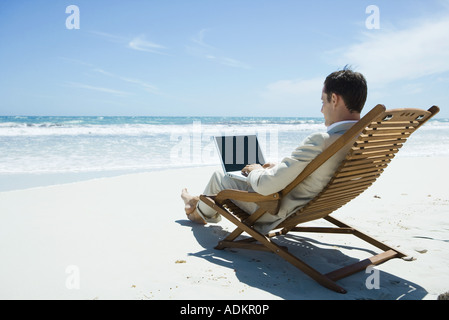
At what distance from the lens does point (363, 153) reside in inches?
107

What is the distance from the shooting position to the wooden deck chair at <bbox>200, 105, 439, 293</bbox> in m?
2.60

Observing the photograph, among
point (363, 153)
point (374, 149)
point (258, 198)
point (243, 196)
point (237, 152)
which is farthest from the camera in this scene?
point (237, 152)

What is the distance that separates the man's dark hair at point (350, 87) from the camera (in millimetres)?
2793

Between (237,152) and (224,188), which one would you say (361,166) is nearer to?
(224,188)

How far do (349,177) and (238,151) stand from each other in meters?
1.40

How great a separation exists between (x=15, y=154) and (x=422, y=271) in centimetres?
1141

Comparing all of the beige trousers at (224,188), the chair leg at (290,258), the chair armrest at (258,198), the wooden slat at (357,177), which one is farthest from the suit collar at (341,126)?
the chair leg at (290,258)

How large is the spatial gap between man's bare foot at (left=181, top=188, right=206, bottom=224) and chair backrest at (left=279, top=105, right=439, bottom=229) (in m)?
1.44

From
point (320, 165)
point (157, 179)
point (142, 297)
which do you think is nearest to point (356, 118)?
point (320, 165)

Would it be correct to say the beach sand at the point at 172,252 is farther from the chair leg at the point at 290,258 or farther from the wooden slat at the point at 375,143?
the wooden slat at the point at 375,143

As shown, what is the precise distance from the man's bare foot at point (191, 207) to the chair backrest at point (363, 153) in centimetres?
144

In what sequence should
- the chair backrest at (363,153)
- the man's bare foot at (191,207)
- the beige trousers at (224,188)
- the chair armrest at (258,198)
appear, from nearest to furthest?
1. the chair backrest at (363,153)
2. the chair armrest at (258,198)
3. the beige trousers at (224,188)
4. the man's bare foot at (191,207)

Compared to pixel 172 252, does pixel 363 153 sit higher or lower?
higher

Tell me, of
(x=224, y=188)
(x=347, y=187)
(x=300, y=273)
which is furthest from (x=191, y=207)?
(x=347, y=187)
